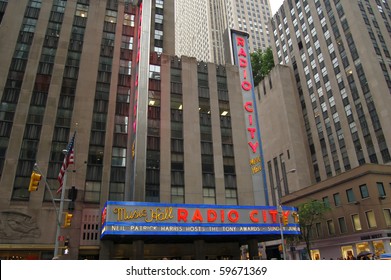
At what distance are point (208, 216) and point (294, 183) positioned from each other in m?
45.5

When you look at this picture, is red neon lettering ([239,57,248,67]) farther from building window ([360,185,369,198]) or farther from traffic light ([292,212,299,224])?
building window ([360,185,369,198])

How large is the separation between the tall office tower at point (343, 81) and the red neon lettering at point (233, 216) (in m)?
41.7

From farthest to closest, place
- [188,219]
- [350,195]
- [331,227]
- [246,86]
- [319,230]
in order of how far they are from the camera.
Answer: [319,230]
[331,227]
[350,195]
[246,86]
[188,219]

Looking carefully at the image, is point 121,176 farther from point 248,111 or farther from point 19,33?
point 19,33

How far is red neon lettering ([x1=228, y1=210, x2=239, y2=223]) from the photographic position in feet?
112

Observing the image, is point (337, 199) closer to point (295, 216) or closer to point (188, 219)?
point (295, 216)

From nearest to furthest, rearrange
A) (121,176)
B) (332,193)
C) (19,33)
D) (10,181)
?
(10,181) → (121,176) → (19,33) → (332,193)

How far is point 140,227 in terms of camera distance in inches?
1226

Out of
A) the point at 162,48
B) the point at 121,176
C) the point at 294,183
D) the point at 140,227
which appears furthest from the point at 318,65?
the point at 140,227

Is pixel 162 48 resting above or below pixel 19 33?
above

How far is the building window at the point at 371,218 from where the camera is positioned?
46.9 meters

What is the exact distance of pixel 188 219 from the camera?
3278 centimetres

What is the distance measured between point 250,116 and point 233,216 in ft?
60.3

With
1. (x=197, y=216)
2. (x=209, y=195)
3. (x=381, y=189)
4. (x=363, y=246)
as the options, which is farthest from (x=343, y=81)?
(x=197, y=216)
